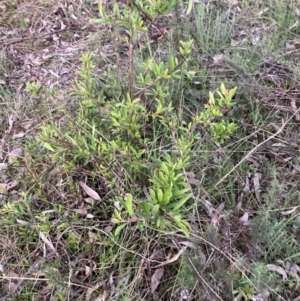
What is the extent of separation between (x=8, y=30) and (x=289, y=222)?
2.23 m

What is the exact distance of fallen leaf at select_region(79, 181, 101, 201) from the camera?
6.30 feet

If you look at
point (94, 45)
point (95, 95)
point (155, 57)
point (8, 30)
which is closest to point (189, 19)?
point (155, 57)

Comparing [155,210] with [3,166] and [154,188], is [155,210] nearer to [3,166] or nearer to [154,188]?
[154,188]

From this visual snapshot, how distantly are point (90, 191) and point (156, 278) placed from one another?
48 centimetres

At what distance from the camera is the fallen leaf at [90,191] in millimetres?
1921

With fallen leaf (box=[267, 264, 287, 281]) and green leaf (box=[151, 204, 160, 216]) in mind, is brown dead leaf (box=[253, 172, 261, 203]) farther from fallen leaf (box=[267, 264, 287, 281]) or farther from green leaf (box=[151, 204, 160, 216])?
green leaf (box=[151, 204, 160, 216])

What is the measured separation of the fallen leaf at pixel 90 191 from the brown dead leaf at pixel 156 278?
0.41 metres

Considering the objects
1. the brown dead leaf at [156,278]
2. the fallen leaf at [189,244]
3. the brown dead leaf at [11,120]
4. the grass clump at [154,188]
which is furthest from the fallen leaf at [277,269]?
the brown dead leaf at [11,120]

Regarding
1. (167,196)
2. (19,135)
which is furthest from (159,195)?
(19,135)

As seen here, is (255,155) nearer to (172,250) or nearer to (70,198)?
(172,250)

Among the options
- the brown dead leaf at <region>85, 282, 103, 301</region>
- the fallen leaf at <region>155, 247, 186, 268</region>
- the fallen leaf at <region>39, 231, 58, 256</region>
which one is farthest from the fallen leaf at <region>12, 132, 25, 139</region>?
the fallen leaf at <region>155, 247, 186, 268</region>

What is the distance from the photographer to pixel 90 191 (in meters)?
1.94

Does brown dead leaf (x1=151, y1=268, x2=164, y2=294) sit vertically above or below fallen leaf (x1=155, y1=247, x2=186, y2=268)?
below

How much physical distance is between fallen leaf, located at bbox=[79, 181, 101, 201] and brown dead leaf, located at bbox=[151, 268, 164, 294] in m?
0.41
